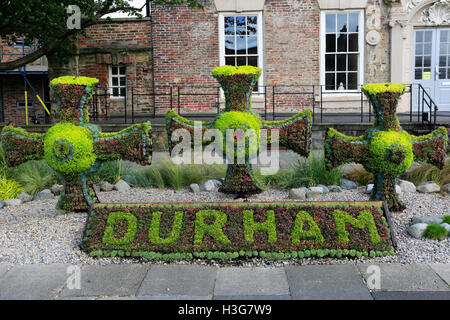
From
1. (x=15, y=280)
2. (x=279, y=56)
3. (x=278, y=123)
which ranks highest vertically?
(x=279, y=56)

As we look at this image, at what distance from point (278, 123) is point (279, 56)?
7.54m

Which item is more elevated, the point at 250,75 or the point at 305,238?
the point at 250,75

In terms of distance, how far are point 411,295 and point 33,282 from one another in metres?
3.05

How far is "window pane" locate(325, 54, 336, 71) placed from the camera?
13141mm

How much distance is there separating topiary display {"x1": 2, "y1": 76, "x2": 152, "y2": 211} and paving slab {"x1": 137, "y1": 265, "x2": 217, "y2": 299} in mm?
1715

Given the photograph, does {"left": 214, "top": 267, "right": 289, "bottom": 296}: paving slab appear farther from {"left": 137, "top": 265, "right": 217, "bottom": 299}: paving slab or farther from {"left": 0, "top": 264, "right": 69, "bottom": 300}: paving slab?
{"left": 0, "top": 264, "right": 69, "bottom": 300}: paving slab

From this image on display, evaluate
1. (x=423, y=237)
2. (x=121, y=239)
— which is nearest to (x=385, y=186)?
(x=423, y=237)

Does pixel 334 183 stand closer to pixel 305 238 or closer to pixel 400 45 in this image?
pixel 305 238

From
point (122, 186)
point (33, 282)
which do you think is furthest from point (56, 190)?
point (33, 282)

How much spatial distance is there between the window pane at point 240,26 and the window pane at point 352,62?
3128 mm

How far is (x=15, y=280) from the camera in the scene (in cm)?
389

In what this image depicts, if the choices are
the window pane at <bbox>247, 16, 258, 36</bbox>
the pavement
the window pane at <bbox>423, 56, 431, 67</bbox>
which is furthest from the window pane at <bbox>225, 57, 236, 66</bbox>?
the pavement

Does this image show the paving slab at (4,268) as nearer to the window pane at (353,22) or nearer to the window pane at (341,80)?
the window pane at (341,80)

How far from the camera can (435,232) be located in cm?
473
